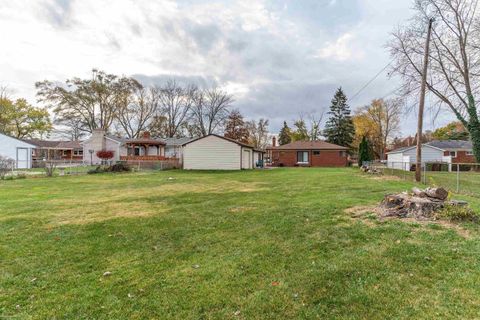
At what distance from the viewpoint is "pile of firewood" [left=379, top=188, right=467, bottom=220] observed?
20.0ft

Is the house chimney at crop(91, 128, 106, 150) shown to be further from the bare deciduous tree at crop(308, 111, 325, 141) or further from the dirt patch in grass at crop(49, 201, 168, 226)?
the dirt patch in grass at crop(49, 201, 168, 226)

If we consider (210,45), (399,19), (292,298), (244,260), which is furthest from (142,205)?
(399,19)

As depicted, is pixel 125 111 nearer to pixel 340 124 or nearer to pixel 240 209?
pixel 340 124

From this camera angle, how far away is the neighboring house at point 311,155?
37.9m

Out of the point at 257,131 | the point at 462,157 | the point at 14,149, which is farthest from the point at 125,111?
the point at 462,157

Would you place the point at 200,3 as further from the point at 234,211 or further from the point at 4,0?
the point at 234,211

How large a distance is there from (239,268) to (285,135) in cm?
5526

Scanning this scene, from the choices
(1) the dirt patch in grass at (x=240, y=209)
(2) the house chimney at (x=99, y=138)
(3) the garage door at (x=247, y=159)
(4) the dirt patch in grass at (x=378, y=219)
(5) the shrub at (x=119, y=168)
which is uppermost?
(2) the house chimney at (x=99, y=138)

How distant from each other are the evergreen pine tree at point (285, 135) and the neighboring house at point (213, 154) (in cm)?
2941

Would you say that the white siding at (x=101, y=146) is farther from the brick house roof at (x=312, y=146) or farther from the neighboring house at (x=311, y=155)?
the brick house roof at (x=312, y=146)

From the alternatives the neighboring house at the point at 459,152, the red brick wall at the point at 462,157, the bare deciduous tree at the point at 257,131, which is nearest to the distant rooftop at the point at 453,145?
the neighboring house at the point at 459,152

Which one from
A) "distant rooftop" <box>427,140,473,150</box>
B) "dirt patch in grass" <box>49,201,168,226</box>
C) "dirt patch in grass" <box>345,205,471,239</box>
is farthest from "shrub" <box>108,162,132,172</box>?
"distant rooftop" <box>427,140,473,150</box>

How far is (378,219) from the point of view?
6145mm

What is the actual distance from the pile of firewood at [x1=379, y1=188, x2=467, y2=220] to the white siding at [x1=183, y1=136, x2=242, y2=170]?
2260cm
